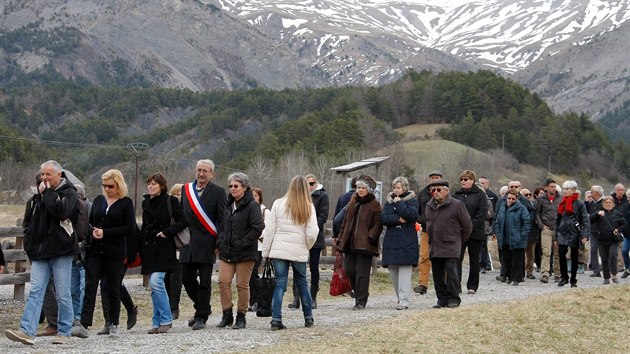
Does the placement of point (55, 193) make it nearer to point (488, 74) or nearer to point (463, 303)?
point (463, 303)

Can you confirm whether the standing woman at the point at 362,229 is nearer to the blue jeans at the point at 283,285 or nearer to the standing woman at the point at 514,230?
the blue jeans at the point at 283,285

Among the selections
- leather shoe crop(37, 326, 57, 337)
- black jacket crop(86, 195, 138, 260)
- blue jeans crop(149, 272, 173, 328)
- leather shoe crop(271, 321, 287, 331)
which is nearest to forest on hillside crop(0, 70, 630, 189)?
leather shoe crop(271, 321, 287, 331)

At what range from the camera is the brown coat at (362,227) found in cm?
1548

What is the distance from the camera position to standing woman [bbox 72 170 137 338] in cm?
1253

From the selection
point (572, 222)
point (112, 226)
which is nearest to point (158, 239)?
point (112, 226)

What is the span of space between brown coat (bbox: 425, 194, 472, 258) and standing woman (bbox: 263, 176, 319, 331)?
296 cm

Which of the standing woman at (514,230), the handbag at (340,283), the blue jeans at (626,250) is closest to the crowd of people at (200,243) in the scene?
the handbag at (340,283)

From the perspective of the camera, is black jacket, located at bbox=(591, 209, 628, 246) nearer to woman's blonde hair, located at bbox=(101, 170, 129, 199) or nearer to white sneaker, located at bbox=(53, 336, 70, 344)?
woman's blonde hair, located at bbox=(101, 170, 129, 199)

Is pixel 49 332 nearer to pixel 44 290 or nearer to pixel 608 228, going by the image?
pixel 44 290

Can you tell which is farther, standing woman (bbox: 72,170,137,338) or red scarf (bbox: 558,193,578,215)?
red scarf (bbox: 558,193,578,215)

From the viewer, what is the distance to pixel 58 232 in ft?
38.9

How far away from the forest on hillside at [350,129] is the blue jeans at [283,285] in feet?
270

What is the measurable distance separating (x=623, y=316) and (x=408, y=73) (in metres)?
152

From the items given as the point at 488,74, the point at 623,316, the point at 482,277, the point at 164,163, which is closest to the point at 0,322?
the point at 623,316
